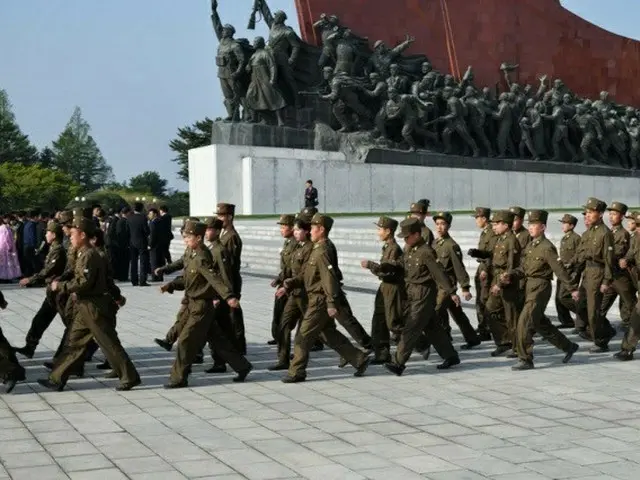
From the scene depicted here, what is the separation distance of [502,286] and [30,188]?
48.4m

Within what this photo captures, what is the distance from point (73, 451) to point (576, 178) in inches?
967

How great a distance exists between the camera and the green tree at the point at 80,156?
72.9 metres

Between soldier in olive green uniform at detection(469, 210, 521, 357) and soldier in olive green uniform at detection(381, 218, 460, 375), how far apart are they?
53 cm

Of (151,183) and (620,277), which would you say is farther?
(151,183)

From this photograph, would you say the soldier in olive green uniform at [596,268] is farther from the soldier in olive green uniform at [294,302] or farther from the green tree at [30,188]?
the green tree at [30,188]

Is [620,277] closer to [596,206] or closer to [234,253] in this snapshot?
[596,206]

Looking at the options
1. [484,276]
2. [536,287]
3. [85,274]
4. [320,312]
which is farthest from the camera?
[484,276]

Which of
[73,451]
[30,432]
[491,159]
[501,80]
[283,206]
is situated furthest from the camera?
[501,80]

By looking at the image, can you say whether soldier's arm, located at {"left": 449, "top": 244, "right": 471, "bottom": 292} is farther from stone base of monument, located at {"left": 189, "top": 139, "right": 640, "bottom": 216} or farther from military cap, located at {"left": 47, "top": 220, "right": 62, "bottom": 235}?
stone base of monument, located at {"left": 189, "top": 139, "right": 640, "bottom": 216}

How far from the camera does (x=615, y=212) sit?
29.2 ft

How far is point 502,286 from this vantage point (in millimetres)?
7793

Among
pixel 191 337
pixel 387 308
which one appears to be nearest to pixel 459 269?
pixel 387 308

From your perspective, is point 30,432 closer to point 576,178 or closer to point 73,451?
point 73,451

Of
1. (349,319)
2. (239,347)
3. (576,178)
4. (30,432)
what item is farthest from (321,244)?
(576,178)
